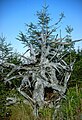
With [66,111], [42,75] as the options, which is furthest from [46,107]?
[42,75]

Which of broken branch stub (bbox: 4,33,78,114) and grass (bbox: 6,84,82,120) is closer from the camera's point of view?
grass (bbox: 6,84,82,120)

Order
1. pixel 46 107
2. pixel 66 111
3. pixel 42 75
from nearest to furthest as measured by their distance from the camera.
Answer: pixel 66 111, pixel 46 107, pixel 42 75

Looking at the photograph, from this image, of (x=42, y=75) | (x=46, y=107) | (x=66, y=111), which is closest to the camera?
(x=66, y=111)

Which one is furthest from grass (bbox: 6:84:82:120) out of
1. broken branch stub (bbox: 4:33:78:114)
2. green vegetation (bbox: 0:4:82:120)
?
broken branch stub (bbox: 4:33:78:114)

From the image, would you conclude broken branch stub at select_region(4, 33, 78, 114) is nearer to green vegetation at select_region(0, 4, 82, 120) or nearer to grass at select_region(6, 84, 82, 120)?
green vegetation at select_region(0, 4, 82, 120)

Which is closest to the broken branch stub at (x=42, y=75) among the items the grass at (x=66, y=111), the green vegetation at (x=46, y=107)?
the green vegetation at (x=46, y=107)

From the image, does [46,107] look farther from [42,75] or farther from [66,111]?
[42,75]

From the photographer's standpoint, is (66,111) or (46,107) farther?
A: (46,107)

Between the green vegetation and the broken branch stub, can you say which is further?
the broken branch stub

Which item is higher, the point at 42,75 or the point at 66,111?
the point at 42,75

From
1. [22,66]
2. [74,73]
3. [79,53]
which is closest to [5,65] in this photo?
[22,66]

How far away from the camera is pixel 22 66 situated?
535 inches

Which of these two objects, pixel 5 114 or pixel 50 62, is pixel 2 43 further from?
pixel 5 114

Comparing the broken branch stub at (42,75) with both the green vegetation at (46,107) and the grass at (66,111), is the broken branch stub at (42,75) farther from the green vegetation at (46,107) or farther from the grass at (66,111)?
the grass at (66,111)
